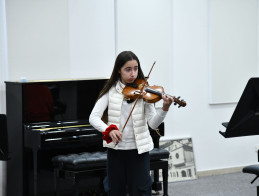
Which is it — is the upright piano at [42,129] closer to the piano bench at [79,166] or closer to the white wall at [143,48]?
the piano bench at [79,166]

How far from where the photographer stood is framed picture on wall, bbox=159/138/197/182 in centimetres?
559

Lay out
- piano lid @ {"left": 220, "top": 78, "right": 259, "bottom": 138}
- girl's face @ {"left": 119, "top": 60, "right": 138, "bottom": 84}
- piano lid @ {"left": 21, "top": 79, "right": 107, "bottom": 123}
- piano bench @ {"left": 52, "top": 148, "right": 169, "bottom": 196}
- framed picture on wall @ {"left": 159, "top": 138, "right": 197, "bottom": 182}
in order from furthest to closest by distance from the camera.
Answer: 1. framed picture on wall @ {"left": 159, "top": 138, "right": 197, "bottom": 182}
2. piano lid @ {"left": 21, "top": 79, "right": 107, "bottom": 123}
3. piano bench @ {"left": 52, "top": 148, "right": 169, "bottom": 196}
4. girl's face @ {"left": 119, "top": 60, "right": 138, "bottom": 84}
5. piano lid @ {"left": 220, "top": 78, "right": 259, "bottom": 138}

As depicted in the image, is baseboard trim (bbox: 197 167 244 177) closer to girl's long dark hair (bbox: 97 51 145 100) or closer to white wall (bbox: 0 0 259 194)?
white wall (bbox: 0 0 259 194)

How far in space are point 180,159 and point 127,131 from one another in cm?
266

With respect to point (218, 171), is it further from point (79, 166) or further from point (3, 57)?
point (3, 57)

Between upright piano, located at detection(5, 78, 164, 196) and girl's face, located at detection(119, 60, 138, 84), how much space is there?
4.50 ft

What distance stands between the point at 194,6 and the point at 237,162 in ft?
6.32

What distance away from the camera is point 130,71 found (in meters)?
3.15

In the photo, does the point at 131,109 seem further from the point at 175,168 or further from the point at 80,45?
the point at 175,168

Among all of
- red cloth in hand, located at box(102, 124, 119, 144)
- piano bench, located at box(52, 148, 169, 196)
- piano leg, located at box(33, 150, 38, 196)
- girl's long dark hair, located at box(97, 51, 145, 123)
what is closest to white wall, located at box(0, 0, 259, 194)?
piano leg, located at box(33, 150, 38, 196)

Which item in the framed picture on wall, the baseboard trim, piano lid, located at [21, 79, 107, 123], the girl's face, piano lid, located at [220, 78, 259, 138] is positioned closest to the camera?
piano lid, located at [220, 78, 259, 138]

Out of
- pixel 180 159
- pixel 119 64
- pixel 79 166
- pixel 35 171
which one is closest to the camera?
pixel 119 64

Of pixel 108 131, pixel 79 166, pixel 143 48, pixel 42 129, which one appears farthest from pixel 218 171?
pixel 108 131

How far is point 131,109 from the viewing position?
10.3ft
